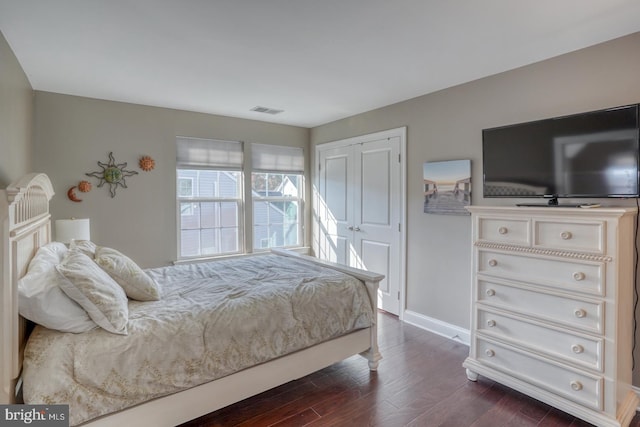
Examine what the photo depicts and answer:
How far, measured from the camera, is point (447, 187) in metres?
3.25

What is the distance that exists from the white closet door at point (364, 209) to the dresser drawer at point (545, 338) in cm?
142

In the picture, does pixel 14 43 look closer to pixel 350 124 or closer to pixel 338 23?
pixel 338 23

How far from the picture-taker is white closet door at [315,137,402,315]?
385 cm

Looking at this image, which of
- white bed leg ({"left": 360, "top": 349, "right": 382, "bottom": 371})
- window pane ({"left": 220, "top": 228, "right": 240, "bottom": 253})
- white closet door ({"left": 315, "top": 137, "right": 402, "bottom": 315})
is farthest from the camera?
window pane ({"left": 220, "top": 228, "right": 240, "bottom": 253})

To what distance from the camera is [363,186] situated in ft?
13.8

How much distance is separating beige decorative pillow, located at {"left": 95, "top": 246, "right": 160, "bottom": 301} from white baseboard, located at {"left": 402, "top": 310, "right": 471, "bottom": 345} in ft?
8.51

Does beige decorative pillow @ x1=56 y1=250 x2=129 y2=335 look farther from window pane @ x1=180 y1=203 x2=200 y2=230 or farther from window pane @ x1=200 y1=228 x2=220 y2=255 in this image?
window pane @ x1=200 y1=228 x2=220 y2=255

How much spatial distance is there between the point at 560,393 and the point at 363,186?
2.76 meters

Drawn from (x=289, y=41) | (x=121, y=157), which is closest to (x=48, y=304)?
(x=289, y=41)

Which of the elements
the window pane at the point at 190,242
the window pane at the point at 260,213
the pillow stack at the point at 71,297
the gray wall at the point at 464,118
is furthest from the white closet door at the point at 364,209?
the pillow stack at the point at 71,297

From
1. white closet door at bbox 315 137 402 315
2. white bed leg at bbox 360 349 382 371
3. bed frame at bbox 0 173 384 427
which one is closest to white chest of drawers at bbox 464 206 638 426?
white bed leg at bbox 360 349 382 371

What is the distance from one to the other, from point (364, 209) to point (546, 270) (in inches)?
90.4

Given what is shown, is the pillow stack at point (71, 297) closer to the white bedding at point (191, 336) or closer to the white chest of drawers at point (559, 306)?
the white bedding at point (191, 336)

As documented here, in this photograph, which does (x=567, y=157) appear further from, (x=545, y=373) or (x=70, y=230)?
(x=70, y=230)
